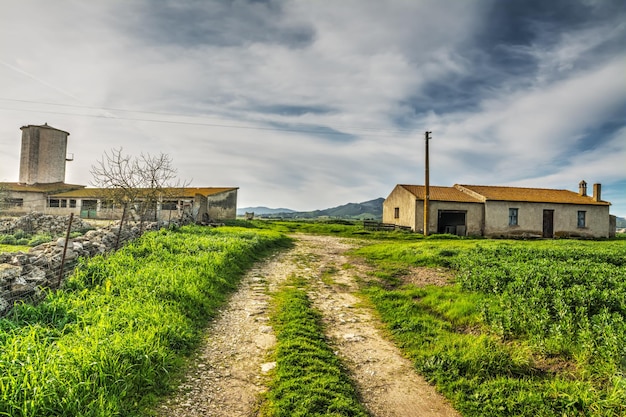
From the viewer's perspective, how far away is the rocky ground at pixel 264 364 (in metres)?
4.21

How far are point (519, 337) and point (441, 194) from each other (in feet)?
94.2

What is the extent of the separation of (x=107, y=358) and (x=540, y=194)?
134 feet

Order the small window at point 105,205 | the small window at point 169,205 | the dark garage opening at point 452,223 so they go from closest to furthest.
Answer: the dark garage opening at point 452,223
the small window at point 169,205
the small window at point 105,205

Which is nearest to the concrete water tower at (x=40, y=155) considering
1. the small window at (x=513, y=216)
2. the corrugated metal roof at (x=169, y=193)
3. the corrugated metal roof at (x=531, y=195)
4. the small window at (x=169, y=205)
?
the corrugated metal roof at (x=169, y=193)

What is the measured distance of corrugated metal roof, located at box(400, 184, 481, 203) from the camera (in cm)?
3173

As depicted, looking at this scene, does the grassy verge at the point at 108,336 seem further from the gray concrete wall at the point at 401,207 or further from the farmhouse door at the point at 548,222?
the farmhouse door at the point at 548,222

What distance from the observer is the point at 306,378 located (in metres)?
4.62

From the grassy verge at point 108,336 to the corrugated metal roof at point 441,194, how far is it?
2548 centimetres

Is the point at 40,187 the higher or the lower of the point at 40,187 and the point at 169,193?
the higher

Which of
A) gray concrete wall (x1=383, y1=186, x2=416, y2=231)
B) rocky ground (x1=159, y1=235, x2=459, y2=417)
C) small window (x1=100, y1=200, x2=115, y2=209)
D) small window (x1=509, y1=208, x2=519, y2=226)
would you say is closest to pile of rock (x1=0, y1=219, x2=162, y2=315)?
rocky ground (x1=159, y1=235, x2=459, y2=417)

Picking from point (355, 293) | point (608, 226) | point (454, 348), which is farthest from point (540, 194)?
point (454, 348)

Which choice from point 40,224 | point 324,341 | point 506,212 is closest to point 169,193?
point 40,224

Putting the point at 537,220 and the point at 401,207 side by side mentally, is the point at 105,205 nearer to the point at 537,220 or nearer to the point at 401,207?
the point at 401,207

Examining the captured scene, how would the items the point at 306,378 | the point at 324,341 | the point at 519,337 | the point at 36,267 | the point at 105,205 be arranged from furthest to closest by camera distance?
the point at 105,205
the point at 36,267
the point at 324,341
the point at 519,337
the point at 306,378
